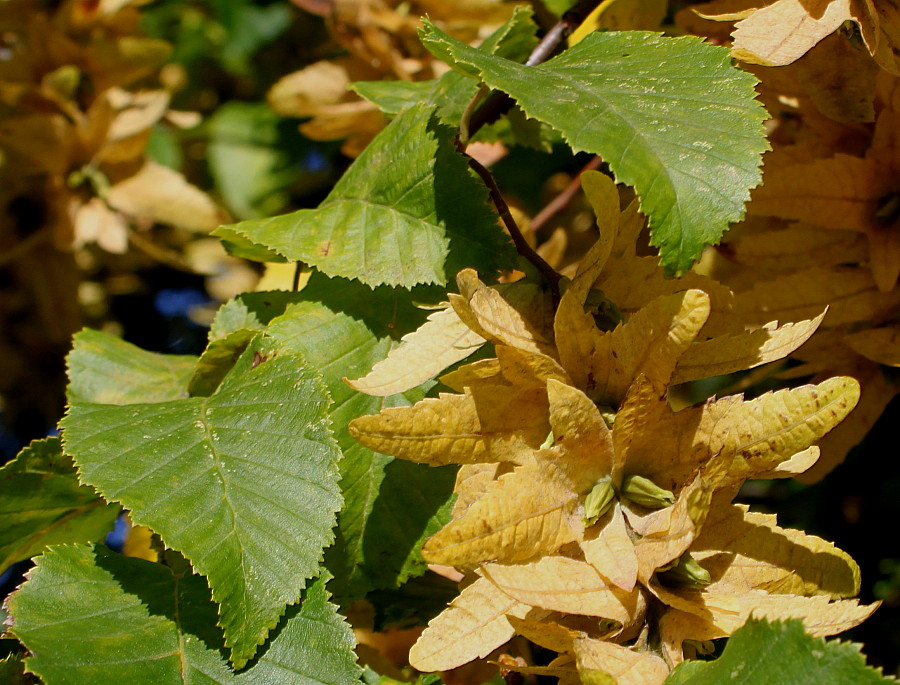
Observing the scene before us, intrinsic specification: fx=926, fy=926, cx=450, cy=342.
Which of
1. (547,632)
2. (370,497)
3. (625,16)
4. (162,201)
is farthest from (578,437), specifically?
(162,201)

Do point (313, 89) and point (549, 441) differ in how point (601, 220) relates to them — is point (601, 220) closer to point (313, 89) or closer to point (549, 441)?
point (549, 441)

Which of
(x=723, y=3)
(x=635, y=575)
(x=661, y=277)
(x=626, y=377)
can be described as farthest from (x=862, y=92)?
(x=635, y=575)

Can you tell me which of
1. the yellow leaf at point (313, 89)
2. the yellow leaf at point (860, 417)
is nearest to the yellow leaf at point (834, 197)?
the yellow leaf at point (860, 417)

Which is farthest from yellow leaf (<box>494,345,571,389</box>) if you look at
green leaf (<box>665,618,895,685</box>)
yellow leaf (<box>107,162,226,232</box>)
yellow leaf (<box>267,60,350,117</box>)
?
yellow leaf (<box>107,162,226,232</box>)

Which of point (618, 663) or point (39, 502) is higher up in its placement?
point (618, 663)

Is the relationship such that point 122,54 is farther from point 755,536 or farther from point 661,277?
point 755,536
